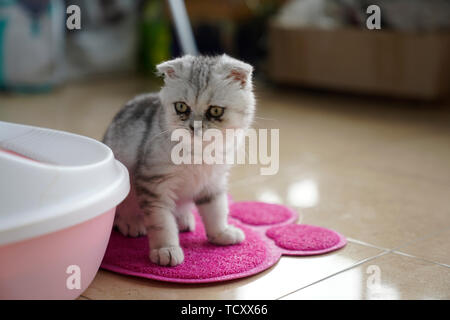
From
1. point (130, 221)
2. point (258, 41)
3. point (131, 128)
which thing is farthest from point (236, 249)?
point (258, 41)

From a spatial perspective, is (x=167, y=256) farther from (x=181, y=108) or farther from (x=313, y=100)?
(x=313, y=100)

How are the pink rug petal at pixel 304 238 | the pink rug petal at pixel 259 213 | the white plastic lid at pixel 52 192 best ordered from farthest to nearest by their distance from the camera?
1. the pink rug petal at pixel 259 213
2. the pink rug petal at pixel 304 238
3. the white plastic lid at pixel 52 192

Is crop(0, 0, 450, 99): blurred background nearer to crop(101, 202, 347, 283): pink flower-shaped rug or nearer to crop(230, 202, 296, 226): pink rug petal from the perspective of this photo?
crop(230, 202, 296, 226): pink rug petal

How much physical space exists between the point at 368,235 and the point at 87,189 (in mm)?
814

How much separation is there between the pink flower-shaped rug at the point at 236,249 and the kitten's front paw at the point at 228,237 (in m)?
0.01

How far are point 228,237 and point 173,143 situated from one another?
29 centimetres

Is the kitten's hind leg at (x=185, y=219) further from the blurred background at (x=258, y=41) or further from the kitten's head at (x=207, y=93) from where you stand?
the blurred background at (x=258, y=41)

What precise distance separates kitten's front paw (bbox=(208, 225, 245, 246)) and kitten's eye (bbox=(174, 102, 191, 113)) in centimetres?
34

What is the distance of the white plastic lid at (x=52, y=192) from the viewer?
42.9 inches

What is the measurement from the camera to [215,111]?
1.41 metres

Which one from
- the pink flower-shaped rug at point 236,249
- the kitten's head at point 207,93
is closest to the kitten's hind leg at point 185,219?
the pink flower-shaped rug at point 236,249

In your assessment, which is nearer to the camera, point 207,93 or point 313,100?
point 207,93

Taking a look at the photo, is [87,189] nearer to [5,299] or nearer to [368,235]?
[5,299]

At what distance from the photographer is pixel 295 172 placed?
2.29 metres
